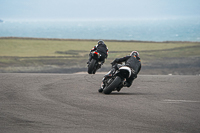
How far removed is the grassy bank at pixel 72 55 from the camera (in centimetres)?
2850


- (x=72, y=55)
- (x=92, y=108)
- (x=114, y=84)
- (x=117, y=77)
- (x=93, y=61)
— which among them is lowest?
(x=92, y=108)

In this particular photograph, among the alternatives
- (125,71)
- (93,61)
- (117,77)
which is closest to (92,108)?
(117,77)

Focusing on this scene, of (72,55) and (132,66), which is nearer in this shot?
(132,66)

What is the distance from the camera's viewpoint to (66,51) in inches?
1449

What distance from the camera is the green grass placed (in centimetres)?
3073

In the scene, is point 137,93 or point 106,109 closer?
point 106,109

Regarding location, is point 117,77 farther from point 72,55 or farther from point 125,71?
point 72,55

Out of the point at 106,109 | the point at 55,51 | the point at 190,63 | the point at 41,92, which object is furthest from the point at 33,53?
the point at 106,109

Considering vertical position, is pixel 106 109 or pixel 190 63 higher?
pixel 190 63

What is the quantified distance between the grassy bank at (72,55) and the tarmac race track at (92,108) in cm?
1506

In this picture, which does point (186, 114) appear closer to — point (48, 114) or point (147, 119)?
point (147, 119)

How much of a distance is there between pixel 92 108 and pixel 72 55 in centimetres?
2625

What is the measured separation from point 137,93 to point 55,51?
85.6 ft

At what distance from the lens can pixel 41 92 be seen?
1061 centimetres
